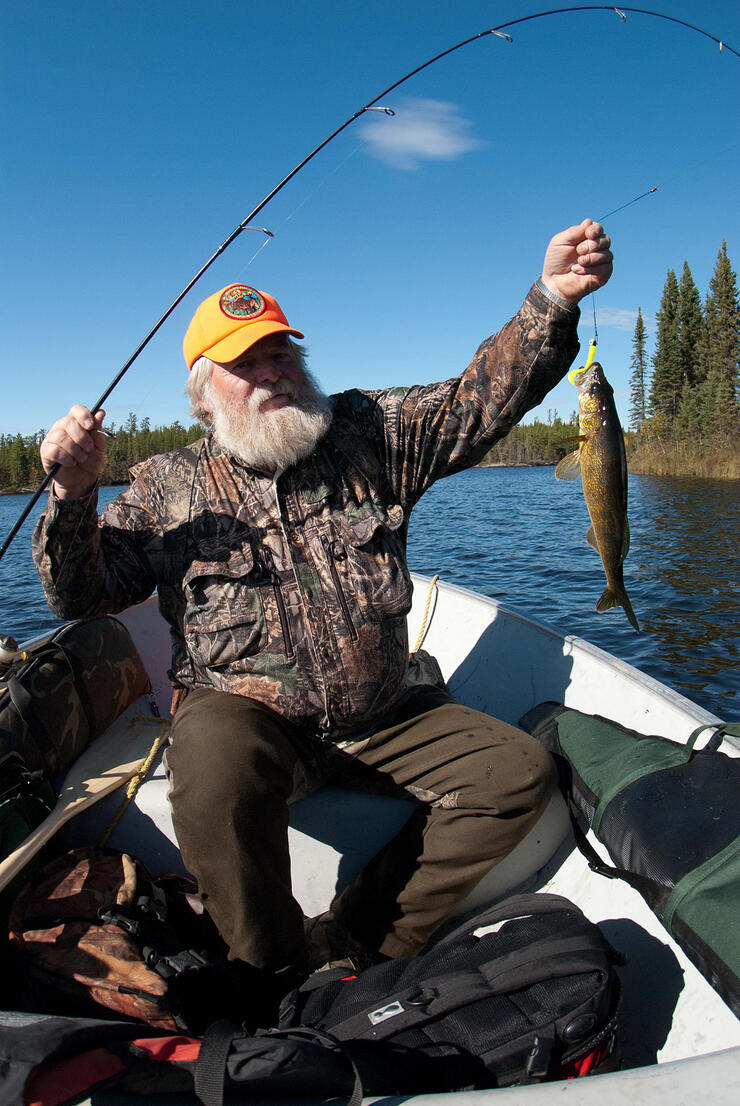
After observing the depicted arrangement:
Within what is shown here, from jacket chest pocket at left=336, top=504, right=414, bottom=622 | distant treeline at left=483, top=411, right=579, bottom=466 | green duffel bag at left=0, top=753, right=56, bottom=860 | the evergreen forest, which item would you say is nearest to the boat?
green duffel bag at left=0, top=753, right=56, bottom=860

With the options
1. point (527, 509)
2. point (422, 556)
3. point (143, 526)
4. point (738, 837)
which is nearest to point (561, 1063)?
point (738, 837)

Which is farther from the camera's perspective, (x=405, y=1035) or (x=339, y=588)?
(x=339, y=588)

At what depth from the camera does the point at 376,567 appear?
277 centimetres

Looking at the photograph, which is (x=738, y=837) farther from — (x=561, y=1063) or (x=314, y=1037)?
(x=314, y=1037)

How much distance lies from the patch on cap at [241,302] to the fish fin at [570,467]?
58.5 inches

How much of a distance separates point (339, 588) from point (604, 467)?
124 centimetres

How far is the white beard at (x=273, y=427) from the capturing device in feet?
9.30

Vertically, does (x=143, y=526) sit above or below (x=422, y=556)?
above

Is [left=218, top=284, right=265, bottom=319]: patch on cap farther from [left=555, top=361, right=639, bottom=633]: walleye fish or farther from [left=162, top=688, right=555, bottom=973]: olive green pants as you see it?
[left=162, top=688, right=555, bottom=973]: olive green pants

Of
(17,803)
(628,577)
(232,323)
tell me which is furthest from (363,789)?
(628,577)

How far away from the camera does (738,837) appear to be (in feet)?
6.70

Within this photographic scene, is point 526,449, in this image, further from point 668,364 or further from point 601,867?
point 601,867

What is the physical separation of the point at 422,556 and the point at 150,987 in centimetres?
1587

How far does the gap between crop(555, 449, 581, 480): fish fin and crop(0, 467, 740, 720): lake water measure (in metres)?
1.23
